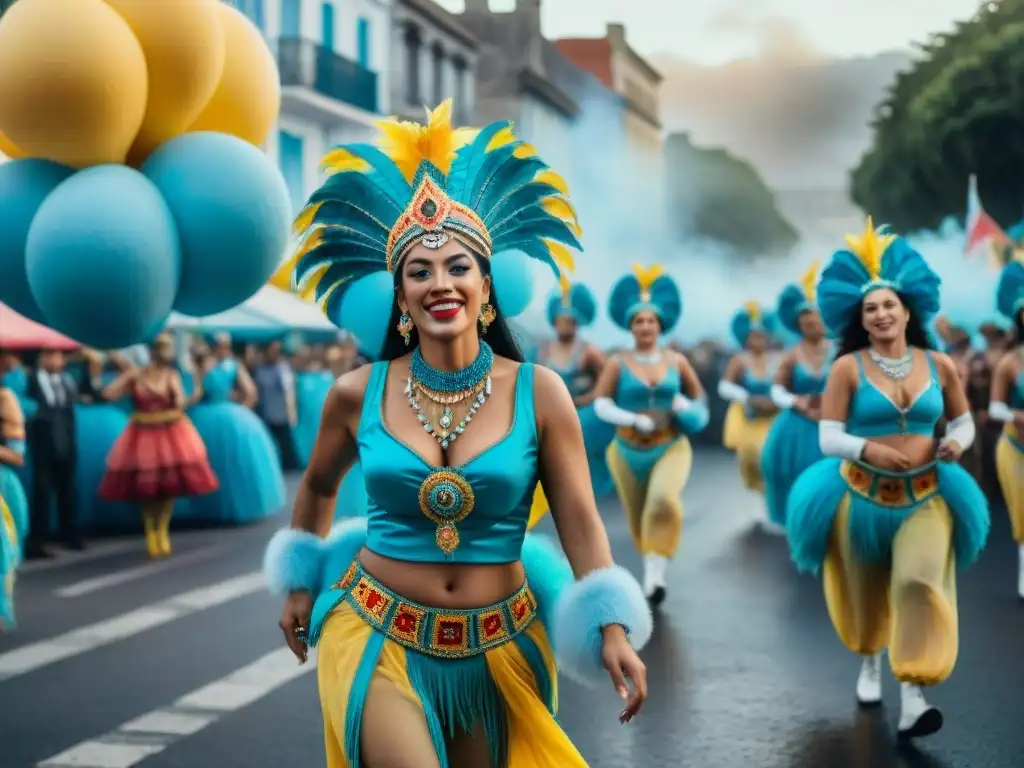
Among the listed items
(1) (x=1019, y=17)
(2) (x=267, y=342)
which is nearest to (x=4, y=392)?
(2) (x=267, y=342)

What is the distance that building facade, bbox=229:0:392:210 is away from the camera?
27.3m

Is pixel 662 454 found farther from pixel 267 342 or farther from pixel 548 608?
pixel 267 342

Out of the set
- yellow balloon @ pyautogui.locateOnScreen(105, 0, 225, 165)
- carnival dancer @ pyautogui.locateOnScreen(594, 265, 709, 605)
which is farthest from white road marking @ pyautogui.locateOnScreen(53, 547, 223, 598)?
yellow balloon @ pyautogui.locateOnScreen(105, 0, 225, 165)

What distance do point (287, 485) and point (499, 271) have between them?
44.5ft

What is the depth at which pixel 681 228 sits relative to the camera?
66125 millimetres

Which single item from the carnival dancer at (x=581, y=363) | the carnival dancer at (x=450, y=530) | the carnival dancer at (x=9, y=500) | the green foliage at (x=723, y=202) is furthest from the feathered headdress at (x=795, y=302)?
the green foliage at (x=723, y=202)

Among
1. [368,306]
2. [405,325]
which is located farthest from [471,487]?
[368,306]

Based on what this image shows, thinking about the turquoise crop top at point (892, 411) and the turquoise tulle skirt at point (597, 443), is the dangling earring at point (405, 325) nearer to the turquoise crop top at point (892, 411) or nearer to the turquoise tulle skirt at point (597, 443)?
the turquoise crop top at point (892, 411)

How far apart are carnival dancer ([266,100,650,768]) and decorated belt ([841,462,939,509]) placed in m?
2.80

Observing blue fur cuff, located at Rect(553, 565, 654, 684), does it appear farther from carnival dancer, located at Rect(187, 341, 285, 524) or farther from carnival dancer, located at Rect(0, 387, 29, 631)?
carnival dancer, located at Rect(187, 341, 285, 524)

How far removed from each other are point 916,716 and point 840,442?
1.24 metres

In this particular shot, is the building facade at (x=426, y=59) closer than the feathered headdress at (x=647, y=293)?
No

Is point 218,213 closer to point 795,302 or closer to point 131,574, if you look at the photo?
point 131,574

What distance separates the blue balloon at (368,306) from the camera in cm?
423
